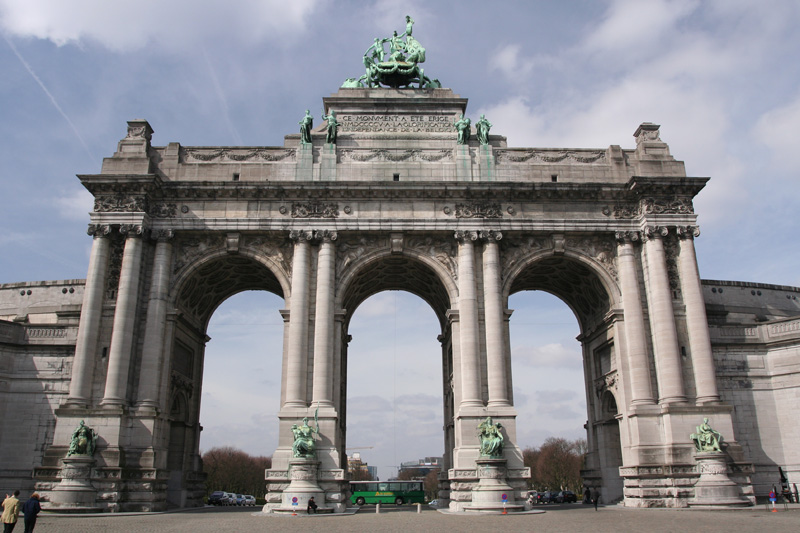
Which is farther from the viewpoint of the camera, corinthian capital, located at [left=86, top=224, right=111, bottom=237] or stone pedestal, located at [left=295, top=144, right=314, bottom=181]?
stone pedestal, located at [left=295, top=144, right=314, bottom=181]

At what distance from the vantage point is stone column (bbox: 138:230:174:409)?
33.4 m

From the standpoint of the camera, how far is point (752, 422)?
36.3m

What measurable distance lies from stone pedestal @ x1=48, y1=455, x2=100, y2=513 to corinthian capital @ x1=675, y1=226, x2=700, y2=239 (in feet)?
105

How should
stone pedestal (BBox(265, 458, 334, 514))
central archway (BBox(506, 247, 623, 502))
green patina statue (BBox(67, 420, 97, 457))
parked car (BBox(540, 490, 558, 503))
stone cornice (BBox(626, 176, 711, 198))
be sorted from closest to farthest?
1. stone pedestal (BBox(265, 458, 334, 514))
2. green patina statue (BBox(67, 420, 97, 457))
3. stone cornice (BBox(626, 176, 711, 198))
4. central archway (BBox(506, 247, 623, 502))
5. parked car (BBox(540, 490, 558, 503))

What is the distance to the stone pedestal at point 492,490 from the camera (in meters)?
30.0

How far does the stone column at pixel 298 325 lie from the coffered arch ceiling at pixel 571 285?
12205mm

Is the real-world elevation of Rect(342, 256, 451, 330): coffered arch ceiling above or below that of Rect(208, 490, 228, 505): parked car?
above

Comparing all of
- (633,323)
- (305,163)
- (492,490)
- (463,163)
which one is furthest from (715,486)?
(305,163)

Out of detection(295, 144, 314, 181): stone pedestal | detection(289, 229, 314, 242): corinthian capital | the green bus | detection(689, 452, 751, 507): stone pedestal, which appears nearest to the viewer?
detection(689, 452, 751, 507): stone pedestal

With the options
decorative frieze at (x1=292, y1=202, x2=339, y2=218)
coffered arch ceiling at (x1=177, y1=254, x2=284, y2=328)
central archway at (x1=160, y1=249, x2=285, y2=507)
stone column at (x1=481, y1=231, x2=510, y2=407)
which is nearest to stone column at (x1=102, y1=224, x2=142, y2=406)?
central archway at (x1=160, y1=249, x2=285, y2=507)

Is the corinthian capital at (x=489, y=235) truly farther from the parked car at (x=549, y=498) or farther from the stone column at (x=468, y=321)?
the parked car at (x=549, y=498)

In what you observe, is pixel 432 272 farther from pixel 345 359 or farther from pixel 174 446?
pixel 174 446

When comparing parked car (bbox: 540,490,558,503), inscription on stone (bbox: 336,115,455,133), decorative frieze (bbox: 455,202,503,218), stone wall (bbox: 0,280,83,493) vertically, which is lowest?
parked car (bbox: 540,490,558,503)

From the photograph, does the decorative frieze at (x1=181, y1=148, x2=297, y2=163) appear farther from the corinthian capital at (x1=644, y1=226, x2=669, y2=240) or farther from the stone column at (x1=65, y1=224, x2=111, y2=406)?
the corinthian capital at (x1=644, y1=226, x2=669, y2=240)
